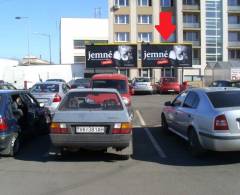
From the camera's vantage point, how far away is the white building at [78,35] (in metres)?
85.8

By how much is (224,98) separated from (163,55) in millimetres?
42154

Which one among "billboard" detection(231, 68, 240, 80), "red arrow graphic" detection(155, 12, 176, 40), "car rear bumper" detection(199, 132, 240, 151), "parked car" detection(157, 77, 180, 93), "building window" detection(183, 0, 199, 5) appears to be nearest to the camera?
"car rear bumper" detection(199, 132, 240, 151)

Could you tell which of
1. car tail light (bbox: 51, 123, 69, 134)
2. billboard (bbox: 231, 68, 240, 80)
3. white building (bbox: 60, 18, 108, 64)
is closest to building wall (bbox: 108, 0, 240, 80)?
white building (bbox: 60, 18, 108, 64)

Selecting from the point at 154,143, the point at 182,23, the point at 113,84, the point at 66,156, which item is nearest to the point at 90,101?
the point at 66,156

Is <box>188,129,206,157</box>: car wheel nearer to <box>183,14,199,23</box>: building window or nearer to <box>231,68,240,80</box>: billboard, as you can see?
<box>231,68,240,80</box>: billboard

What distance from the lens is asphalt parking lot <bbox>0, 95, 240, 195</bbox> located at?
752cm

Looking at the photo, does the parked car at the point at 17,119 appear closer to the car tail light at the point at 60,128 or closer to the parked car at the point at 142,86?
the car tail light at the point at 60,128

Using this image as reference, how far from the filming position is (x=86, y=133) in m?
9.30

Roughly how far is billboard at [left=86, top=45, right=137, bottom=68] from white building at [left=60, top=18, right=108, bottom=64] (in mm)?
33583

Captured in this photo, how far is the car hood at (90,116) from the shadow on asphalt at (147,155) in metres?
0.95

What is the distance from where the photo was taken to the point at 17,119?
10859 millimetres

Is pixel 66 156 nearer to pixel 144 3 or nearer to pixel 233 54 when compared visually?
pixel 144 3

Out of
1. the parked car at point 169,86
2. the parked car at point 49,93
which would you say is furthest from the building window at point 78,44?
the parked car at point 49,93

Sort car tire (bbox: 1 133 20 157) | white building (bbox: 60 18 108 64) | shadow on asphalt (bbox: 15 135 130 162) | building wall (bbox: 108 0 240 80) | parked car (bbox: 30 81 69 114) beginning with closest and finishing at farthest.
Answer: shadow on asphalt (bbox: 15 135 130 162), car tire (bbox: 1 133 20 157), parked car (bbox: 30 81 69 114), building wall (bbox: 108 0 240 80), white building (bbox: 60 18 108 64)
